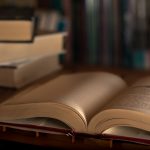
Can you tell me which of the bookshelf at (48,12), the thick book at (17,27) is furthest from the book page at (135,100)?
the bookshelf at (48,12)

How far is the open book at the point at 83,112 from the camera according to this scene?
47cm

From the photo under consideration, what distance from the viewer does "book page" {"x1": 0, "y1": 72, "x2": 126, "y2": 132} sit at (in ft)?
1.63

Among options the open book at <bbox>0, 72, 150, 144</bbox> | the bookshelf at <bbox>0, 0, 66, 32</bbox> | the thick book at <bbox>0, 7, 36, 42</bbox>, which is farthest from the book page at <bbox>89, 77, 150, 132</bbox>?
the bookshelf at <bbox>0, 0, 66, 32</bbox>

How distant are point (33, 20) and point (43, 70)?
0.17m

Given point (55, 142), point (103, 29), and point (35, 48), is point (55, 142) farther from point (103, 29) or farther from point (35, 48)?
point (103, 29)

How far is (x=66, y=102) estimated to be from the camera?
0.51 metres

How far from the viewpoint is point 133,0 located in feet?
4.09

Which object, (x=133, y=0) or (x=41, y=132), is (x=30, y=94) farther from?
(x=133, y=0)

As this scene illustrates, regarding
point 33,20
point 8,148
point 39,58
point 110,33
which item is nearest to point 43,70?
point 39,58

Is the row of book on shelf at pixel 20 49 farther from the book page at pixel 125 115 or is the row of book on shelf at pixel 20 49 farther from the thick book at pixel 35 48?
the book page at pixel 125 115

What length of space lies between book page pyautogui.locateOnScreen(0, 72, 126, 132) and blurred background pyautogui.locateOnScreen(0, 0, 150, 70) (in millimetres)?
602

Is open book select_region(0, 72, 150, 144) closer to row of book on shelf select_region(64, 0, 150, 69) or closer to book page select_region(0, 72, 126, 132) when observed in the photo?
book page select_region(0, 72, 126, 132)

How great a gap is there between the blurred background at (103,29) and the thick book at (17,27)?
21.3 inches

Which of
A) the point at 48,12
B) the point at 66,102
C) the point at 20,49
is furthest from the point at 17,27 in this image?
the point at 48,12
